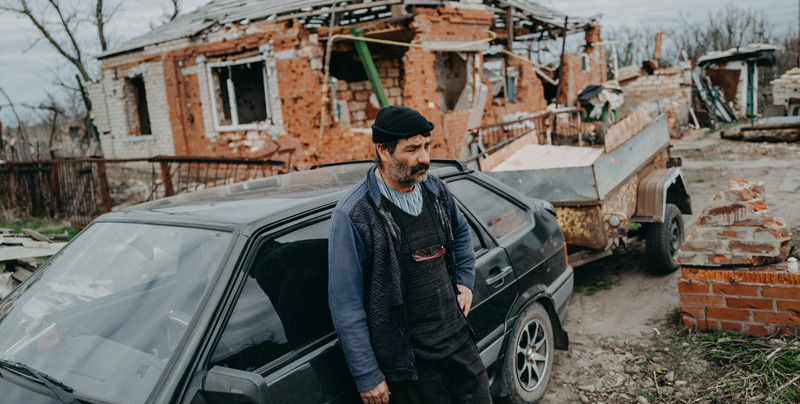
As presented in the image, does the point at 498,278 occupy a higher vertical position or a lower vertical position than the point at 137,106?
lower

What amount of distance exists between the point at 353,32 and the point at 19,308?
9.06 m

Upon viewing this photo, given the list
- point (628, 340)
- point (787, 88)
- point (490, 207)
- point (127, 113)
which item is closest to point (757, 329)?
point (628, 340)

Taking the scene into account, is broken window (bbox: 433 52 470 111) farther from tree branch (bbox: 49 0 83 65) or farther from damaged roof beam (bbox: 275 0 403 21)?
tree branch (bbox: 49 0 83 65)

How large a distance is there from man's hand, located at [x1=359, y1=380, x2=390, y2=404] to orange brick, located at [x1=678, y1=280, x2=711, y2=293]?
2695 millimetres

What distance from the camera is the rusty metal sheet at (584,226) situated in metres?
4.58

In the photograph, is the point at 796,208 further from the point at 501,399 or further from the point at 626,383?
the point at 501,399

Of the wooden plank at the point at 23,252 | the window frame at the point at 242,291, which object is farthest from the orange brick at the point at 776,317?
the wooden plank at the point at 23,252

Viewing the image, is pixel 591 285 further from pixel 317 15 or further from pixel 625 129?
pixel 317 15

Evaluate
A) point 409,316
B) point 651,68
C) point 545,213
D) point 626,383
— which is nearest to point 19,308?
point 409,316

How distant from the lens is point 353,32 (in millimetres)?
10500

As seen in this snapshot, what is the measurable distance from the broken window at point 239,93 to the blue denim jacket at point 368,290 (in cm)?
1030

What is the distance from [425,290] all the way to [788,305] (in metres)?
2.74

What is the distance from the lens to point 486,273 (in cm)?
286

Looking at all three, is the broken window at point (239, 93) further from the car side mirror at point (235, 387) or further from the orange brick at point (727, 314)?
the car side mirror at point (235, 387)
